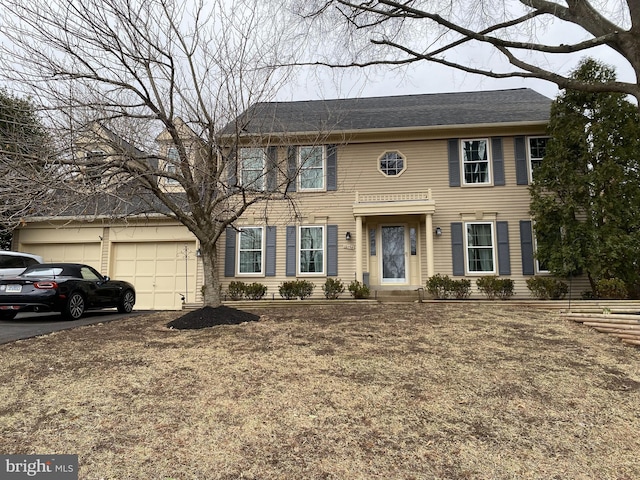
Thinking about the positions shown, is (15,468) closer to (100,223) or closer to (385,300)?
(385,300)

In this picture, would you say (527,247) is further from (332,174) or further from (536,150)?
(332,174)

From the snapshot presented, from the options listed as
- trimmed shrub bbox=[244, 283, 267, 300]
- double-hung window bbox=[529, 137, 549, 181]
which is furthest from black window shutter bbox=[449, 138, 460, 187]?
trimmed shrub bbox=[244, 283, 267, 300]

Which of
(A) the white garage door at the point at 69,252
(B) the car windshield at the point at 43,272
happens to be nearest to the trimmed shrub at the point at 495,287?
(B) the car windshield at the point at 43,272

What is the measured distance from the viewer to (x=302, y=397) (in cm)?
379

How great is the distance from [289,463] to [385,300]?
28.9 ft

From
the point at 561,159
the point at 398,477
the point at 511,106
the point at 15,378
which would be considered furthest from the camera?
the point at 511,106

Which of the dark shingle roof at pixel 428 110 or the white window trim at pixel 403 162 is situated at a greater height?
the dark shingle roof at pixel 428 110

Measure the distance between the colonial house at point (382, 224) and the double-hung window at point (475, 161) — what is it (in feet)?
0.10

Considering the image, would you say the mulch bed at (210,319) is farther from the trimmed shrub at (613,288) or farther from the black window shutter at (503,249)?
the trimmed shrub at (613,288)

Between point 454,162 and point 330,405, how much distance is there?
1051 cm

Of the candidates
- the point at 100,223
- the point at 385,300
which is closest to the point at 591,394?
the point at 385,300

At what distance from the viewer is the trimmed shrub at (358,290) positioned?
11.2m

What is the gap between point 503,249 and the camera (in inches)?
467

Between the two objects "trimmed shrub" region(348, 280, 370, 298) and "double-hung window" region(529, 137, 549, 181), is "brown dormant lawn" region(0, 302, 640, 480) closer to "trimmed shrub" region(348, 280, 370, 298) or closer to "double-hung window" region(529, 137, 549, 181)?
"trimmed shrub" region(348, 280, 370, 298)
